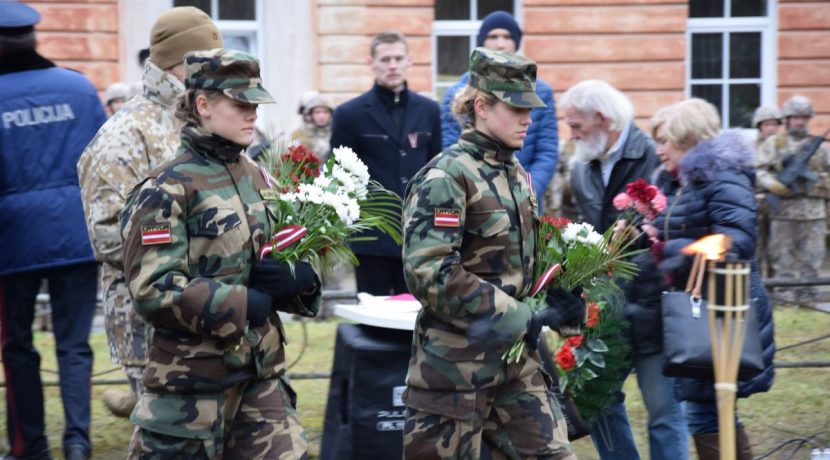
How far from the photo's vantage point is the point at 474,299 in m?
4.56

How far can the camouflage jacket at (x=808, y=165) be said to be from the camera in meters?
12.4

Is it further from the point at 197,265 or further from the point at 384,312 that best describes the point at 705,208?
the point at 197,265

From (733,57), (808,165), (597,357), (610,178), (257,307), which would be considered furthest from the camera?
(733,57)

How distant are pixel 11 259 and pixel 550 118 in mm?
3101

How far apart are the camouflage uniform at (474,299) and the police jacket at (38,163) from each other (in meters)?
2.29

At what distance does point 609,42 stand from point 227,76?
467 inches

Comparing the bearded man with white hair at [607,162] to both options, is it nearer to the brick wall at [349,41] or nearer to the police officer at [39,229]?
the police officer at [39,229]

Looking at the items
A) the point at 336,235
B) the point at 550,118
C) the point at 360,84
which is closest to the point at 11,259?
the point at 336,235

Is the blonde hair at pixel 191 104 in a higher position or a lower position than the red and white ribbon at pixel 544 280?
higher

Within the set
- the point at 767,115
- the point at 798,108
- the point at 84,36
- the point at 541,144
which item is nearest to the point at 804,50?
the point at 767,115

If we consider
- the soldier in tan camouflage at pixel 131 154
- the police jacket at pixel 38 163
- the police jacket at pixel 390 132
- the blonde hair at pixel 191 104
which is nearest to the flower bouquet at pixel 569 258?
the blonde hair at pixel 191 104

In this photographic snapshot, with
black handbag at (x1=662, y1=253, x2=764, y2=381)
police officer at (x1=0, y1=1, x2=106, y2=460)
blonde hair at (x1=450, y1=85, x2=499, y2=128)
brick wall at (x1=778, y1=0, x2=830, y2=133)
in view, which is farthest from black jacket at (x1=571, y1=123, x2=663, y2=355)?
brick wall at (x1=778, y1=0, x2=830, y2=133)

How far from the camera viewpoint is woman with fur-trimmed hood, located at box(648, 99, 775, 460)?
542cm

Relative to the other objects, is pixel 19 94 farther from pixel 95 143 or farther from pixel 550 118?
pixel 550 118
